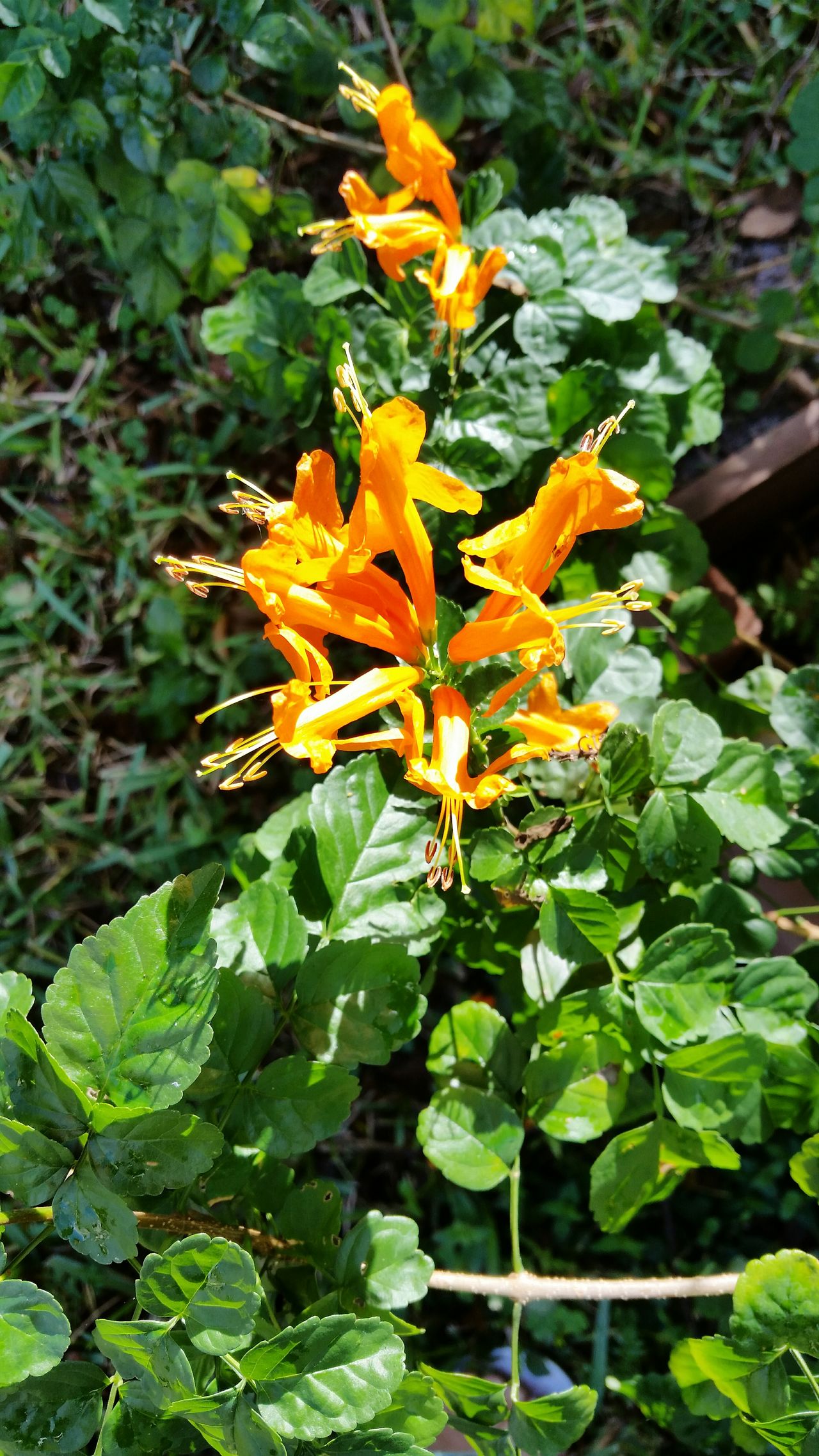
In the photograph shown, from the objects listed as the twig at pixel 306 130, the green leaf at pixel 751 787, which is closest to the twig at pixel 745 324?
the twig at pixel 306 130

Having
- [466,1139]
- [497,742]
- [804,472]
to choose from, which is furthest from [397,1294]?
[804,472]

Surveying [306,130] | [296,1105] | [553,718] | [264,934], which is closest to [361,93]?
[306,130]

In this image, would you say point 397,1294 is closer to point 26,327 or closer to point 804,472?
point 804,472

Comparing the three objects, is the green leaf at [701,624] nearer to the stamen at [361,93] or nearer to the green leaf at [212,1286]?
the stamen at [361,93]

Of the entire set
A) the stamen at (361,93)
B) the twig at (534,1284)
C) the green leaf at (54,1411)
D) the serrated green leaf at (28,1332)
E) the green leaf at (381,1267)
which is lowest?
the green leaf at (54,1411)

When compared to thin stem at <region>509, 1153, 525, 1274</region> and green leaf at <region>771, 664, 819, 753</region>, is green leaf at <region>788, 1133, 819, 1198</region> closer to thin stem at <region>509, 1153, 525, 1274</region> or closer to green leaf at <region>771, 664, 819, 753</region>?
thin stem at <region>509, 1153, 525, 1274</region>

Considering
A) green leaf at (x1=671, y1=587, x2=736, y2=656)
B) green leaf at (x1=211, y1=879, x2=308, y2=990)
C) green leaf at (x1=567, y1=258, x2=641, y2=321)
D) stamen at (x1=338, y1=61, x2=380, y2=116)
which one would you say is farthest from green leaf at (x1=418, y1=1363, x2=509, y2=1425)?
stamen at (x1=338, y1=61, x2=380, y2=116)

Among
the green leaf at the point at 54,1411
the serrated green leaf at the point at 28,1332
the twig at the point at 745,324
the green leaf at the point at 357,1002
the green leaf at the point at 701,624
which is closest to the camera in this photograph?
the serrated green leaf at the point at 28,1332
